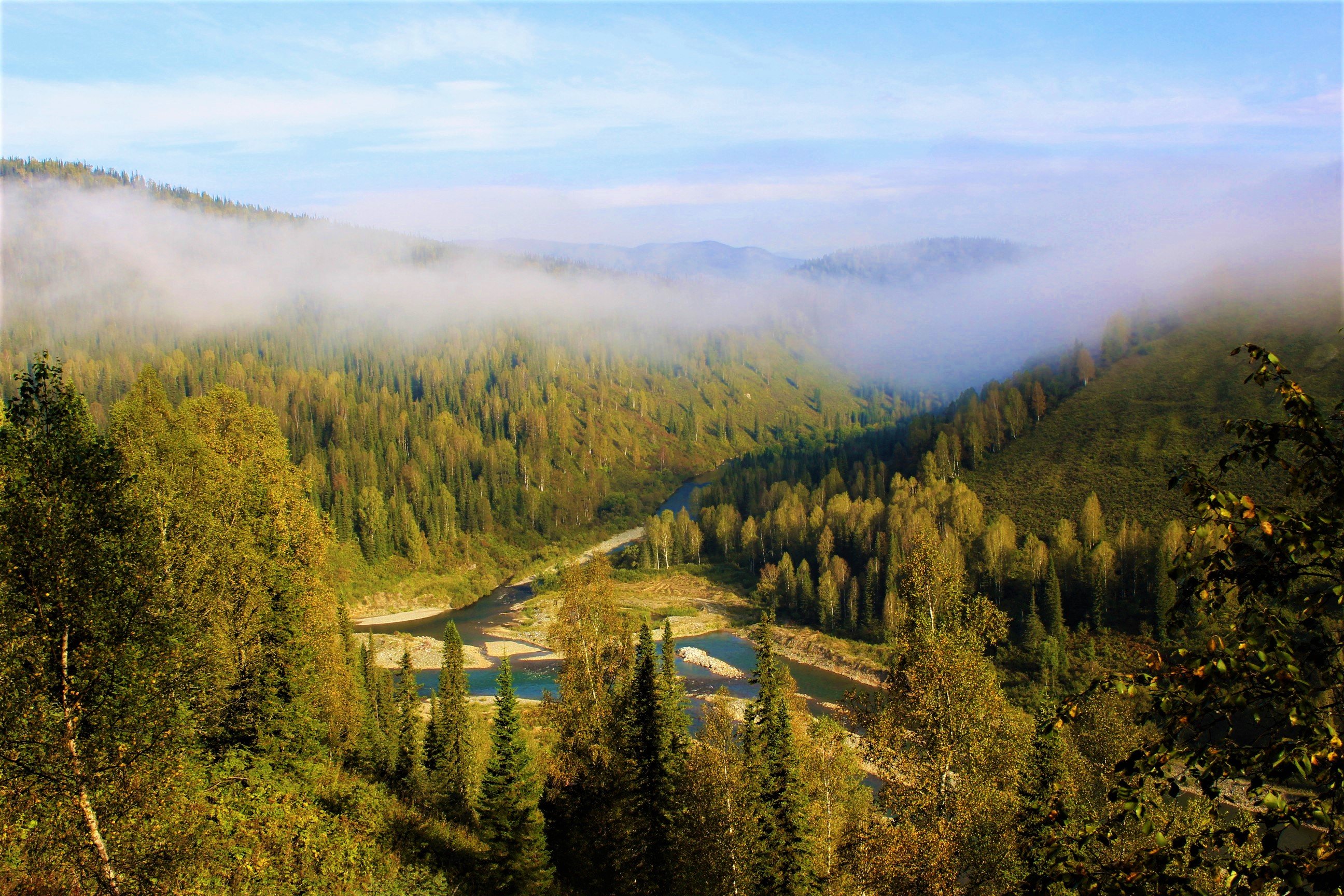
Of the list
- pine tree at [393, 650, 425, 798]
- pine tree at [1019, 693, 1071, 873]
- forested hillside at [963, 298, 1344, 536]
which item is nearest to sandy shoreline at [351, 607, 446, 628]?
pine tree at [393, 650, 425, 798]

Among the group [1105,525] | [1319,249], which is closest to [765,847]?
[1105,525]

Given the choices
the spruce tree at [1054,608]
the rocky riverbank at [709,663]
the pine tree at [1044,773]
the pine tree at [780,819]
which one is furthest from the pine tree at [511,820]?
the spruce tree at [1054,608]

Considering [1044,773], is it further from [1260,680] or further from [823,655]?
[823,655]

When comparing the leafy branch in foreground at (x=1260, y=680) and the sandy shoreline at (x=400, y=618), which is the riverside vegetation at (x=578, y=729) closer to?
the leafy branch in foreground at (x=1260, y=680)

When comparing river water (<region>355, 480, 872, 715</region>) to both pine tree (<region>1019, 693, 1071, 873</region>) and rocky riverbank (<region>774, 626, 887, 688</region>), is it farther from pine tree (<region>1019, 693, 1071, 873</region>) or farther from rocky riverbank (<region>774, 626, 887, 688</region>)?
pine tree (<region>1019, 693, 1071, 873</region>)

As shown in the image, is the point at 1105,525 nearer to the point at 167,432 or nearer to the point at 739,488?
the point at 739,488

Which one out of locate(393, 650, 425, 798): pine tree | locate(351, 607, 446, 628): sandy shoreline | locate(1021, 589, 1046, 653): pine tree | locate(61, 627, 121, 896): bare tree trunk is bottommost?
locate(351, 607, 446, 628): sandy shoreline
